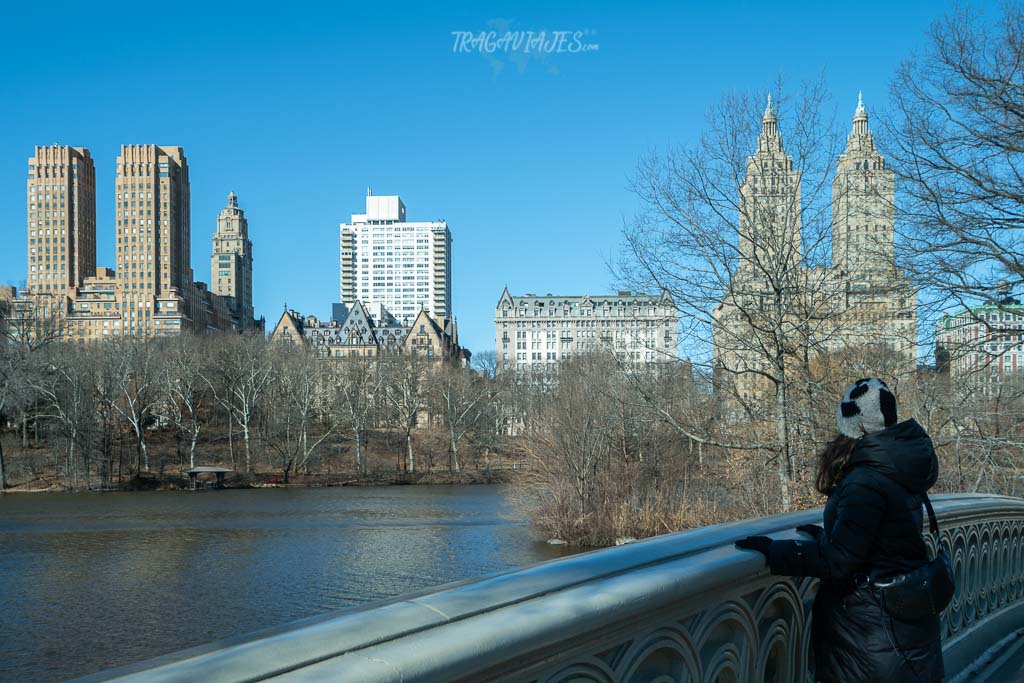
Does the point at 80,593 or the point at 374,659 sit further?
the point at 80,593

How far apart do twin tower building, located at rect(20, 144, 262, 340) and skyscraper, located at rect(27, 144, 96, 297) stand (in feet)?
0.61

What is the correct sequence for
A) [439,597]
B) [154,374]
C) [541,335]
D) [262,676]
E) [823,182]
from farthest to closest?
[541,335] < [154,374] < [823,182] < [439,597] < [262,676]

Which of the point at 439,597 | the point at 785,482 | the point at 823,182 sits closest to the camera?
the point at 439,597

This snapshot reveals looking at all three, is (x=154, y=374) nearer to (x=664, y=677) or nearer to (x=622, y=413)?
(x=622, y=413)

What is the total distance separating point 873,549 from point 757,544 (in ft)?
1.26

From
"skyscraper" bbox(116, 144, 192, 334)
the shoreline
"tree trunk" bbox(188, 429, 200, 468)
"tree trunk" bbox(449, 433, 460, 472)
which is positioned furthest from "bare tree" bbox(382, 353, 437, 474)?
"skyscraper" bbox(116, 144, 192, 334)

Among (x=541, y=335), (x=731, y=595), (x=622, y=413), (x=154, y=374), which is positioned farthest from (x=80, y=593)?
(x=541, y=335)

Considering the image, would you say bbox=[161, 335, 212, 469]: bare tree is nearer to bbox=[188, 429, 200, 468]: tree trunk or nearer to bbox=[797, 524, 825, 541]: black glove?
bbox=[188, 429, 200, 468]: tree trunk

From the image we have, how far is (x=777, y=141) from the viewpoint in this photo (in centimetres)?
1803

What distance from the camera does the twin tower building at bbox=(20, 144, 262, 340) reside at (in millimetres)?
167000

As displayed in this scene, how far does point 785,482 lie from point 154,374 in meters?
57.9

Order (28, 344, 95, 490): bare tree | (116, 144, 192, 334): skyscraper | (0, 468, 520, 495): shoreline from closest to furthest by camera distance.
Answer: (0, 468, 520, 495): shoreline, (28, 344, 95, 490): bare tree, (116, 144, 192, 334): skyscraper

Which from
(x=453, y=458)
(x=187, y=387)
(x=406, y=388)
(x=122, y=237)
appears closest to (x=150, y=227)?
(x=122, y=237)

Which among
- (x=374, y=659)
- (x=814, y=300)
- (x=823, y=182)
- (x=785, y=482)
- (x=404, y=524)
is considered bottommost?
(x=404, y=524)
